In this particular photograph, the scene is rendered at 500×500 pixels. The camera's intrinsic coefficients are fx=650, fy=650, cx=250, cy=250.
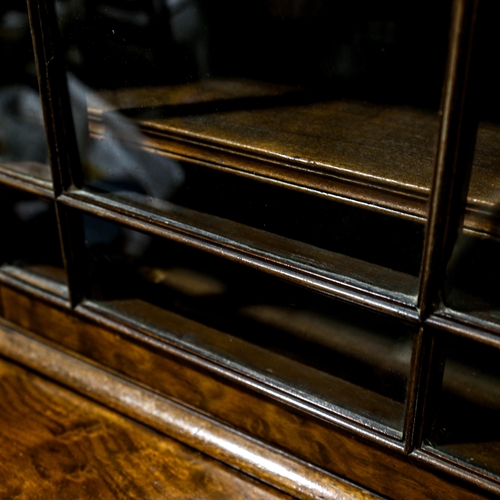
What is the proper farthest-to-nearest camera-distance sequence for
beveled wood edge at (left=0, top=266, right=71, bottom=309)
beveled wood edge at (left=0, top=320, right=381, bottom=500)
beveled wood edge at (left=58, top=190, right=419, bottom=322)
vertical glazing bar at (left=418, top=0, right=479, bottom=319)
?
beveled wood edge at (left=0, top=266, right=71, bottom=309) → beveled wood edge at (left=0, top=320, right=381, bottom=500) → beveled wood edge at (left=58, top=190, right=419, bottom=322) → vertical glazing bar at (left=418, top=0, right=479, bottom=319)

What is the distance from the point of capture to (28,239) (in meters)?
0.87

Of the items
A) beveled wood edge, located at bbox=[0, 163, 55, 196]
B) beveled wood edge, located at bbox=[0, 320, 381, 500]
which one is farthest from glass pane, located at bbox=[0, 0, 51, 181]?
beveled wood edge, located at bbox=[0, 320, 381, 500]

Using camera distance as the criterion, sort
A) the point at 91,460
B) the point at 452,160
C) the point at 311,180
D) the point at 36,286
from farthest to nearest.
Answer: the point at 36,286, the point at 91,460, the point at 311,180, the point at 452,160

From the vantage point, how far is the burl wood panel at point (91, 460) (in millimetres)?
686

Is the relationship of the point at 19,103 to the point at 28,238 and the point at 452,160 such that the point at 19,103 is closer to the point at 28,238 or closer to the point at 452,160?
the point at 28,238

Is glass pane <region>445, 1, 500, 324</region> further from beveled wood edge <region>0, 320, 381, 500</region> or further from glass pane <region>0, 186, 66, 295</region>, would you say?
glass pane <region>0, 186, 66, 295</region>

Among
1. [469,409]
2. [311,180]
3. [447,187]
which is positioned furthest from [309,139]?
[469,409]

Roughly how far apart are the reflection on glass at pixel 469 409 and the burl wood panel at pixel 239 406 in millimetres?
34

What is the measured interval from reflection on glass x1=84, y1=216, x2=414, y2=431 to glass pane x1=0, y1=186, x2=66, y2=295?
0.29ft

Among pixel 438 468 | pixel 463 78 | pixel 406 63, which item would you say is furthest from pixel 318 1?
pixel 438 468

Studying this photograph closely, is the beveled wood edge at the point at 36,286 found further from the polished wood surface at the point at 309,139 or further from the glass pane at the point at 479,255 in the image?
the glass pane at the point at 479,255

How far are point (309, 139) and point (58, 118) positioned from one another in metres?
0.26

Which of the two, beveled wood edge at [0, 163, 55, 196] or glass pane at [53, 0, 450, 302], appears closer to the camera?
glass pane at [53, 0, 450, 302]

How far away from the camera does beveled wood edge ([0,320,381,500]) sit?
0.68 meters
